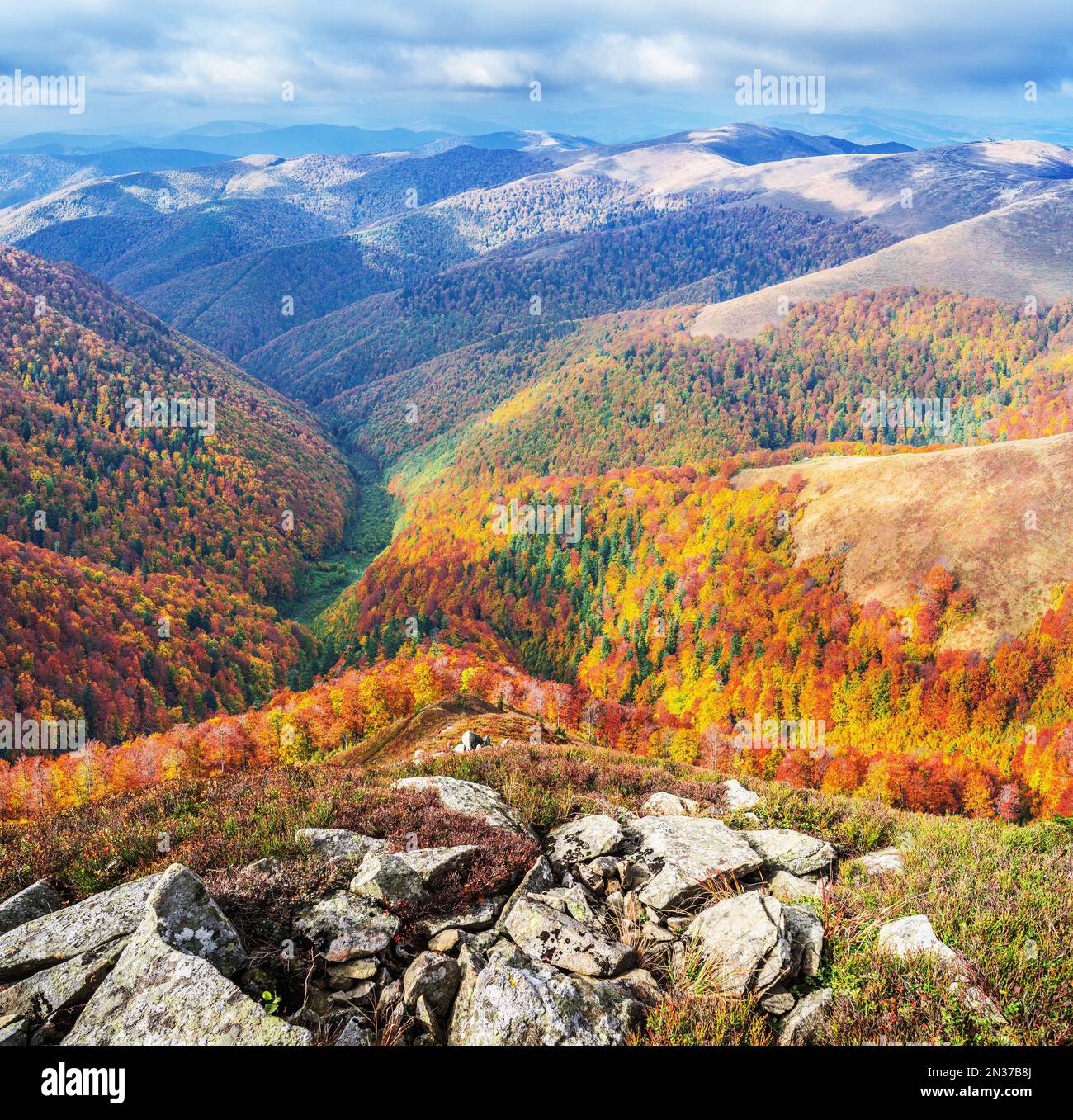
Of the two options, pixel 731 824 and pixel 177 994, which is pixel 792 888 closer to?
pixel 731 824

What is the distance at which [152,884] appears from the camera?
9609 mm

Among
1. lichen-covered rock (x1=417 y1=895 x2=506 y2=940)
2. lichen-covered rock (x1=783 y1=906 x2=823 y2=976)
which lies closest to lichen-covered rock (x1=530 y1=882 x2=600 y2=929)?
lichen-covered rock (x1=417 y1=895 x2=506 y2=940)

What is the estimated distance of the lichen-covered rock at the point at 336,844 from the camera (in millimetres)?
11109

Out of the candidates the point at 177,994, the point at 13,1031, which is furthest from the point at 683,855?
the point at 13,1031

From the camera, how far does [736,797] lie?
58.0 feet

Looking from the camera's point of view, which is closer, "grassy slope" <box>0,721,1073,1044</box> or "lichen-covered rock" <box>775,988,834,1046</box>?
"lichen-covered rock" <box>775,988,834,1046</box>

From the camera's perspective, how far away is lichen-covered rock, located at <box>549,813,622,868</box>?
12188 mm

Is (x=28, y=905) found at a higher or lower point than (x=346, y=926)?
lower

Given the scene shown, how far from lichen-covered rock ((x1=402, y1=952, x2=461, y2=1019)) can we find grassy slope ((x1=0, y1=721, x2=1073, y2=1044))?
206cm

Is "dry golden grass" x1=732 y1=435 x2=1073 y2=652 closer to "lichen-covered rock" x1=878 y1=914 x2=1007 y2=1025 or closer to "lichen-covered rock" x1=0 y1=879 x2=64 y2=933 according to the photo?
"lichen-covered rock" x1=878 y1=914 x2=1007 y2=1025

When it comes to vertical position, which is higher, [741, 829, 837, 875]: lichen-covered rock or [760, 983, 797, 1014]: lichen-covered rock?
[760, 983, 797, 1014]: lichen-covered rock

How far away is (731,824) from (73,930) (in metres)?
12.8
